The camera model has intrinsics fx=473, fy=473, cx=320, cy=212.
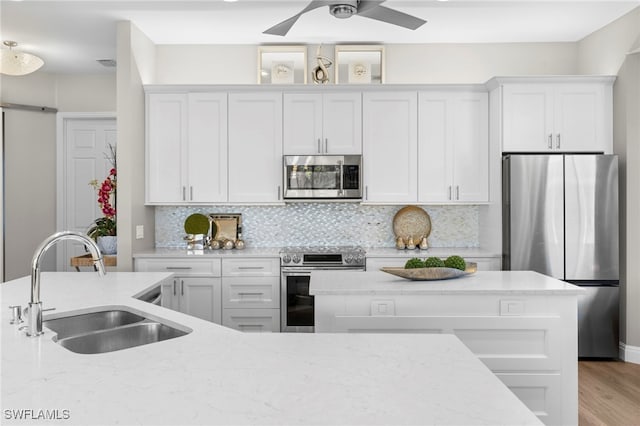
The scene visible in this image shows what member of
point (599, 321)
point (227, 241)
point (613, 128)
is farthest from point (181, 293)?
point (613, 128)

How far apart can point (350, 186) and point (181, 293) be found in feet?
5.72

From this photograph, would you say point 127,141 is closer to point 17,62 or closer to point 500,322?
point 17,62

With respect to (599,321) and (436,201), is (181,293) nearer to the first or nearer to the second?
(436,201)

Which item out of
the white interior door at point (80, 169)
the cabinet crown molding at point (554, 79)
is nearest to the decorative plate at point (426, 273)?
the cabinet crown molding at point (554, 79)

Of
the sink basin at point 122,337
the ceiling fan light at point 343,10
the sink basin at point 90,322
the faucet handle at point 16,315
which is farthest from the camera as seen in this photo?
the ceiling fan light at point 343,10

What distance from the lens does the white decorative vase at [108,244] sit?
404 cm

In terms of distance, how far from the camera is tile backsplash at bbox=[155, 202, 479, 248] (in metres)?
4.64

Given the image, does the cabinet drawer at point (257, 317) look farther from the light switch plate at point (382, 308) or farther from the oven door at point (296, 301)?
the light switch plate at point (382, 308)

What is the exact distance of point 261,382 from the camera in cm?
115

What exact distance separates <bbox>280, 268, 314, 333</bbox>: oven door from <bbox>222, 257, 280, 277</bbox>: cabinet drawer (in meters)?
0.10

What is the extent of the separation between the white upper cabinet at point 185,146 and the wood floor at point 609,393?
3.21 m

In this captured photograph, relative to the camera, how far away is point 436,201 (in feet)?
14.2

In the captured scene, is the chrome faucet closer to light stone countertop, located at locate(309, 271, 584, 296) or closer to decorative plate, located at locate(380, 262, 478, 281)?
light stone countertop, located at locate(309, 271, 584, 296)

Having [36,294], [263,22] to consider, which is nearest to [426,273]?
[36,294]
